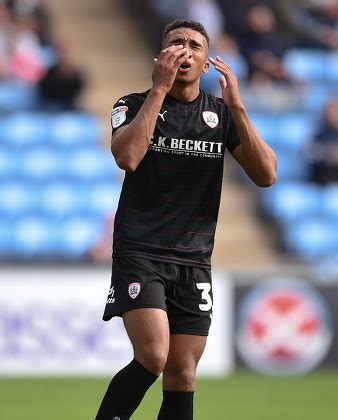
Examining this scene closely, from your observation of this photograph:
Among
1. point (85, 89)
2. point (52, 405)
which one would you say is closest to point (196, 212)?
point (52, 405)

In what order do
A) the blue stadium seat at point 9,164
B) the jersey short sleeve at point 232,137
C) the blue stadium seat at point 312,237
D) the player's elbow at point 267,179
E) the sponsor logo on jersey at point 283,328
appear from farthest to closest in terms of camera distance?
the blue stadium seat at point 9,164 → the blue stadium seat at point 312,237 → the sponsor logo on jersey at point 283,328 → the jersey short sleeve at point 232,137 → the player's elbow at point 267,179

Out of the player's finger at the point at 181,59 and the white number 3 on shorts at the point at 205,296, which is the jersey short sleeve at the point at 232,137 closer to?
the player's finger at the point at 181,59

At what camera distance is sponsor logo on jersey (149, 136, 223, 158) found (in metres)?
5.89

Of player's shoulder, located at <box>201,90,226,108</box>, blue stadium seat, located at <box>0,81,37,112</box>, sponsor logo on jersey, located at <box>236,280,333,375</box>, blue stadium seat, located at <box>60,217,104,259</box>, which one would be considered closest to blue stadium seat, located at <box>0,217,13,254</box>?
blue stadium seat, located at <box>60,217,104,259</box>

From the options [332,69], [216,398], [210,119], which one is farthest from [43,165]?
[210,119]

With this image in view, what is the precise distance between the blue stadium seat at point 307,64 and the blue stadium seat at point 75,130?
2993 millimetres

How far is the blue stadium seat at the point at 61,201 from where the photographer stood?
14172 millimetres

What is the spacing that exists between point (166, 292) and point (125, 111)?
88 cm

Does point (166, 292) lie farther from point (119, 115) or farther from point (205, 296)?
point (119, 115)

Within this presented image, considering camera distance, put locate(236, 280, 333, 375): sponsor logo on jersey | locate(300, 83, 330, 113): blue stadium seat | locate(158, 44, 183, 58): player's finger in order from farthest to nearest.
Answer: locate(300, 83, 330, 113): blue stadium seat, locate(236, 280, 333, 375): sponsor logo on jersey, locate(158, 44, 183, 58): player's finger

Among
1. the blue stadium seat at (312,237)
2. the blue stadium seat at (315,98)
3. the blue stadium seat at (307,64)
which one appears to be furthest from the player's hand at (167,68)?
the blue stadium seat at (307,64)

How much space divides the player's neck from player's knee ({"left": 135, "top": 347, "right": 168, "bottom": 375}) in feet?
4.07

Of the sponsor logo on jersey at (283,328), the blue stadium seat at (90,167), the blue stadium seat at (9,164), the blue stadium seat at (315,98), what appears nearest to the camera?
the sponsor logo on jersey at (283,328)

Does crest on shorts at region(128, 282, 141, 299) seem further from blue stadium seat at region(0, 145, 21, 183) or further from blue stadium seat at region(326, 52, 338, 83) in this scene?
blue stadium seat at region(326, 52, 338, 83)
